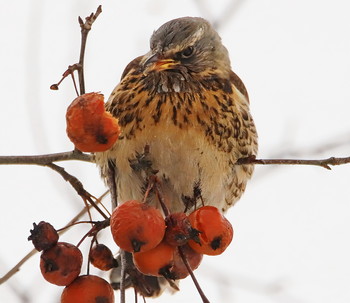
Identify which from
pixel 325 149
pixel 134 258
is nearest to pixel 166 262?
pixel 134 258

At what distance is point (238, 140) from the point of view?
125 inches

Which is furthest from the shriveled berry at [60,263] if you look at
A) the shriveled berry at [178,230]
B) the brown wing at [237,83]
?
the brown wing at [237,83]

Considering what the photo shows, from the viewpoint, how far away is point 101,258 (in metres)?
2.43

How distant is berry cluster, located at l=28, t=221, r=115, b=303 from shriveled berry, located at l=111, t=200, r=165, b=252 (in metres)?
0.21

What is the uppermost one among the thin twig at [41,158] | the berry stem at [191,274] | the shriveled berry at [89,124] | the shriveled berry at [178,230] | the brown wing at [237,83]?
the shriveled berry at [89,124]

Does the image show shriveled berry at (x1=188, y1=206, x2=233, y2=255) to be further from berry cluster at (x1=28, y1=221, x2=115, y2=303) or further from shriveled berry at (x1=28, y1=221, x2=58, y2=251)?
shriveled berry at (x1=28, y1=221, x2=58, y2=251)

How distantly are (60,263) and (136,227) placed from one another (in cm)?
31

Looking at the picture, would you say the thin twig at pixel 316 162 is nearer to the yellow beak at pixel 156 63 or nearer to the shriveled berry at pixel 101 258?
the shriveled berry at pixel 101 258

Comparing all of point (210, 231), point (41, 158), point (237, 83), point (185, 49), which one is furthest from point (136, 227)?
point (237, 83)

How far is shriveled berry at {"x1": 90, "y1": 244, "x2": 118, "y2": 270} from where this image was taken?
243 cm

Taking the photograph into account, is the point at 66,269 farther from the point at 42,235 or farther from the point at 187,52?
the point at 187,52

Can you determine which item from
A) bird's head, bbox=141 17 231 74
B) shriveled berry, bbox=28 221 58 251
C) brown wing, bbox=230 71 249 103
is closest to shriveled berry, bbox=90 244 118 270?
shriveled berry, bbox=28 221 58 251

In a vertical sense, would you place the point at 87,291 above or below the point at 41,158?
below

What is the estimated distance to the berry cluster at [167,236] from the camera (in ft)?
6.81
